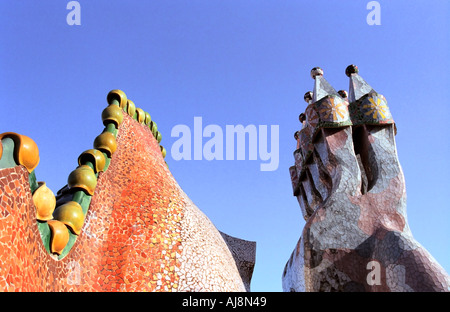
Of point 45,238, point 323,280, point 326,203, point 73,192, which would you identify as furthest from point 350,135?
point 45,238

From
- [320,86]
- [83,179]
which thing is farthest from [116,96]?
[320,86]

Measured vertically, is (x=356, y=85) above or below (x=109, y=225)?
above

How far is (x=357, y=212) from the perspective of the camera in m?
4.85

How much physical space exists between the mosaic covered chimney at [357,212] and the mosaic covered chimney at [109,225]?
105cm

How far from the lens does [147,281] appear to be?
138 inches

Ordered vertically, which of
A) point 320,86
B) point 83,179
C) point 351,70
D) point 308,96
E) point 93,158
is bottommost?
point 83,179

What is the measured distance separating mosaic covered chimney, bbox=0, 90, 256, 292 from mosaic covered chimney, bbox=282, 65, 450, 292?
41.4 inches

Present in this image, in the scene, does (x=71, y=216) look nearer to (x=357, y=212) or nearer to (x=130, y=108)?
(x=130, y=108)

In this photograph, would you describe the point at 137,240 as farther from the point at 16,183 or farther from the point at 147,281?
the point at 16,183

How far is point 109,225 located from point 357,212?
281cm

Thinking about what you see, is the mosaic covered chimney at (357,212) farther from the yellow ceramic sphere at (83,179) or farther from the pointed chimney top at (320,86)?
the yellow ceramic sphere at (83,179)

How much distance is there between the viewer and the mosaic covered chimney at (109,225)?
8.61ft

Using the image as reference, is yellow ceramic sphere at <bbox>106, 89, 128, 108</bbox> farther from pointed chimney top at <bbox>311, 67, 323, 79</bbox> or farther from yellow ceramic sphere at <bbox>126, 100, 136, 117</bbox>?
pointed chimney top at <bbox>311, 67, 323, 79</bbox>
